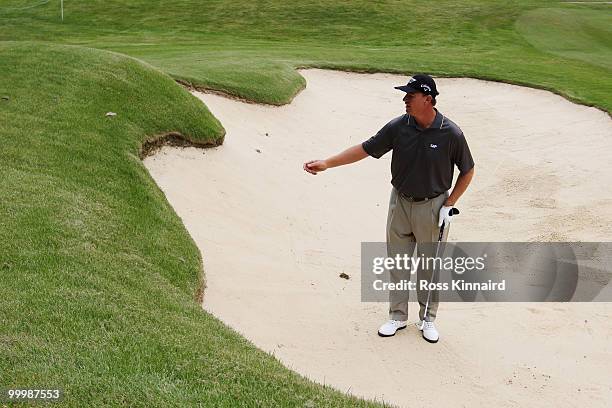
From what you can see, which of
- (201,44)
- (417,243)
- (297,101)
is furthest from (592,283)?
(201,44)

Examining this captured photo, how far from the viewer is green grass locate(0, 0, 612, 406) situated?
15.4 feet

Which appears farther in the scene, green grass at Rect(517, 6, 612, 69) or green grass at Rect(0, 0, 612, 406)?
green grass at Rect(517, 6, 612, 69)

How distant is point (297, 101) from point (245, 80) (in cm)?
162

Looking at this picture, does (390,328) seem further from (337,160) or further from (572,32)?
(572,32)

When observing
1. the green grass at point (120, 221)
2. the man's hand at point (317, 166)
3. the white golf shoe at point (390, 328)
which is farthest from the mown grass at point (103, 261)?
the white golf shoe at point (390, 328)

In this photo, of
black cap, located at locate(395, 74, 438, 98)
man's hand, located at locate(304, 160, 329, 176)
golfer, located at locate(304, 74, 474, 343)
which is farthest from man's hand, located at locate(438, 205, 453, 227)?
man's hand, located at locate(304, 160, 329, 176)

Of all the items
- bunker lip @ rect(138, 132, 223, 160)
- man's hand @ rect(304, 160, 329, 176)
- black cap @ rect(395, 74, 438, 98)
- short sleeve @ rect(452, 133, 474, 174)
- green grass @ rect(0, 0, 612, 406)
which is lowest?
bunker lip @ rect(138, 132, 223, 160)

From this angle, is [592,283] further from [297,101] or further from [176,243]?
[297,101]

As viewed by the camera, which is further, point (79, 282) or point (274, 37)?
point (274, 37)

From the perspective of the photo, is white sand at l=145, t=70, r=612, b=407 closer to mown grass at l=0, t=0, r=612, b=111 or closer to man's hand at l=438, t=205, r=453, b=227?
man's hand at l=438, t=205, r=453, b=227

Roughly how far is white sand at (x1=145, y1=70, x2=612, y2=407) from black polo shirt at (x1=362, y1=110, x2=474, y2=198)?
1.88 meters

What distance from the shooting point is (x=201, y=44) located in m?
27.8

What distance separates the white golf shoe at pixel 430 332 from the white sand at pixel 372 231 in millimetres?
96

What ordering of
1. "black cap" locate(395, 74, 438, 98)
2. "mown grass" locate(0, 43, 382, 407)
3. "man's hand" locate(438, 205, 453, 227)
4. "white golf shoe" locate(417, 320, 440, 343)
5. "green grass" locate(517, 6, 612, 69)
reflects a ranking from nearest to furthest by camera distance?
"mown grass" locate(0, 43, 382, 407), "black cap" locate(395, 74, 438, 98), "man's hand" locate(438, 205, 453, 227), "white golf shoe" locate(417, 320, 440, 343), "green grass" locate(517, 6, 612, 69)
